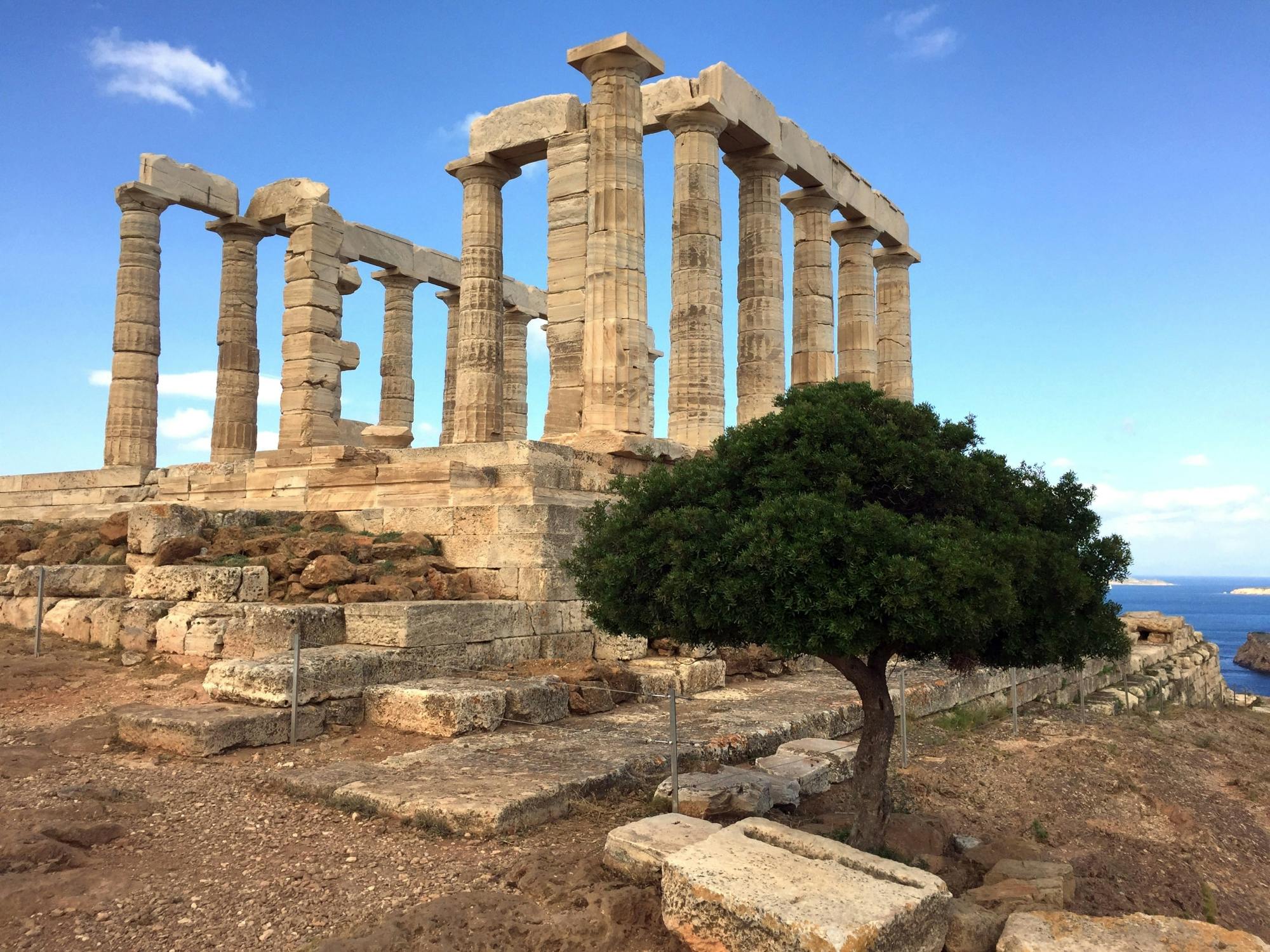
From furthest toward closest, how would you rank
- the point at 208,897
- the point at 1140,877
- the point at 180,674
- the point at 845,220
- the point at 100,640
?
1. the point at 845,220
2. the point at 100,640
3. the point at 180,674
4. the point at 1140,877
5. the point at 208,897

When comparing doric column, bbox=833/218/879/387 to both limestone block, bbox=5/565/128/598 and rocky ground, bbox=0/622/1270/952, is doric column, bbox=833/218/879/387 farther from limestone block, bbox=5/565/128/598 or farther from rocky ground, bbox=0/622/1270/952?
limestone block, bbox=5/565/128/598

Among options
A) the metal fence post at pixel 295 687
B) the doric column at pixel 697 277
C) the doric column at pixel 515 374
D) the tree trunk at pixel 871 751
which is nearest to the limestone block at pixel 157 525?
the metal fence post at pixel 295 687

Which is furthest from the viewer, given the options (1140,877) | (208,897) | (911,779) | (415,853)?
(911,779)

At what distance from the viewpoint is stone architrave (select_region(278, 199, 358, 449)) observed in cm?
2184

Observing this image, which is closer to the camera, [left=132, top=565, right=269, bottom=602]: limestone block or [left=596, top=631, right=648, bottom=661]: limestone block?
[left=132, top=565, right=269, bottom=602]: limestone block

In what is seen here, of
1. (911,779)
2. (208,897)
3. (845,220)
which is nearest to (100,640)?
(208,897)

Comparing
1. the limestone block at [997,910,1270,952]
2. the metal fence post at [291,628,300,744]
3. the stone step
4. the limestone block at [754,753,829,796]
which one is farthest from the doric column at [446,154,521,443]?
the limestone block at [997,910,1270,952]

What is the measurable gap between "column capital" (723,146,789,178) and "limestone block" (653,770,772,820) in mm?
16127

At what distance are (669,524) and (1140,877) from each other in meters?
4.59

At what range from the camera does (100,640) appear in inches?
431

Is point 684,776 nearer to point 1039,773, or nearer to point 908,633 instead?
point 908,633

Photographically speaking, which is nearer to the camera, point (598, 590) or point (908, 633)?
point (908, 633)

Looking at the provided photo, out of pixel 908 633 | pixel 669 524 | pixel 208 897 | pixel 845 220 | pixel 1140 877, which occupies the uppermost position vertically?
pixel 845 220

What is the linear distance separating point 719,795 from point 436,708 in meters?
2.94
